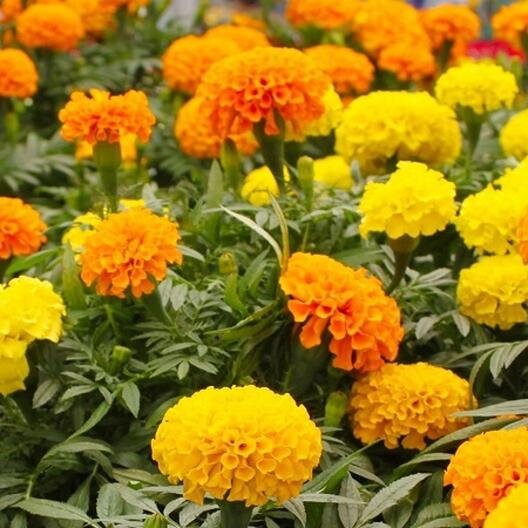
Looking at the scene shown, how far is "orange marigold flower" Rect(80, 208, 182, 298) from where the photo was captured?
140 cm

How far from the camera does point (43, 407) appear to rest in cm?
153

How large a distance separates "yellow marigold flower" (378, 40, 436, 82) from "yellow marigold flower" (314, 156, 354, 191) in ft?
2.14

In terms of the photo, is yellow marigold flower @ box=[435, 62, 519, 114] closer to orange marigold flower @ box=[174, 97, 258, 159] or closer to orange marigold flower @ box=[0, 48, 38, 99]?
orange marigold flower @ box=[174, 97, 258, 159]

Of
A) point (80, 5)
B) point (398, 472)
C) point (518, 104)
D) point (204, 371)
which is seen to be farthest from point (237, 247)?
point (80, 5)

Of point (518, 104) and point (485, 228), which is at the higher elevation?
point (485, 228)

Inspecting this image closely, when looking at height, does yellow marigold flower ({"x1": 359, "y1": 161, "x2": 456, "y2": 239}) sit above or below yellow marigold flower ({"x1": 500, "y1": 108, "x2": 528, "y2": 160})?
above

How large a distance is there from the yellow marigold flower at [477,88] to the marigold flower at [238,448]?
1050mm

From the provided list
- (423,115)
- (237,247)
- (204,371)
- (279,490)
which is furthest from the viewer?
(423,115)

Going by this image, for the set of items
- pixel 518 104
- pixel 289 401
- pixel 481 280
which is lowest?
pixel 518 104

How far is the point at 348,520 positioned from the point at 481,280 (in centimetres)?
43

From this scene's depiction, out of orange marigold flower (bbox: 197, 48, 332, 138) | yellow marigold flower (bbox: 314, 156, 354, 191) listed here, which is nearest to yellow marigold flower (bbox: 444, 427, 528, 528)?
orange marigold flower (bbox: 197, 48, 332, 138)

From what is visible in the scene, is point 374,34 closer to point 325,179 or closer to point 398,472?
point 325,179

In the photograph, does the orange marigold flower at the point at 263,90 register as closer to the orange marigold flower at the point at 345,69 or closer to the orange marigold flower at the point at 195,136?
the orange marigold flower at the point at 195,136

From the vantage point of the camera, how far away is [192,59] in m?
2.52
